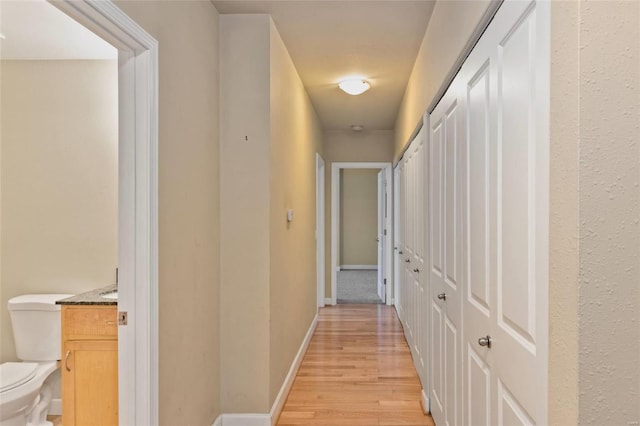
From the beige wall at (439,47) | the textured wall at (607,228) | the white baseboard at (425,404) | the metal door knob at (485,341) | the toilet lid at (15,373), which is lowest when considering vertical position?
the white baseboard at (425,404)

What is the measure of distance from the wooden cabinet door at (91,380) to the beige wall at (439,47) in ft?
7.09

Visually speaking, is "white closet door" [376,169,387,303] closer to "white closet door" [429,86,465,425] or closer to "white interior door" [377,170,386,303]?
"white interior door" [377,170,386,303]

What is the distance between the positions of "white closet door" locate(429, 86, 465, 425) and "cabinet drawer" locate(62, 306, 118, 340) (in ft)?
5.51

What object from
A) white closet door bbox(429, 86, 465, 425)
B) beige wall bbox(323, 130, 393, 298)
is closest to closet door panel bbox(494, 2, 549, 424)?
white closet door bbox(429, 86, 465, 425)

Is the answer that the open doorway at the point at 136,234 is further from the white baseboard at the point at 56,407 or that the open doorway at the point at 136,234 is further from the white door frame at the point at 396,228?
the white door frame at the point at 396,228

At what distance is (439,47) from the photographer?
2242 millimetres

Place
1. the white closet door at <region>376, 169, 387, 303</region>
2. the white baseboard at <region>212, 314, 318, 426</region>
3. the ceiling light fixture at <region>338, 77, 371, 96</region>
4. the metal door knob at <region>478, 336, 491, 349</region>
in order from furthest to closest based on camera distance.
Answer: the white closet door at <region>376, 169, 387, 303</region>, the ceiling light fixture at <region>338, 77, 371, 96</region>, the white baseboard at <region>212, 314, 318, 426</region>, the metal door knob at <region>478, 336, 491, 349</region>

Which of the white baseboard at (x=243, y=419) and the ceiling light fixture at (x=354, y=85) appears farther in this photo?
the ceiling light fixture at (x=354, y=85)

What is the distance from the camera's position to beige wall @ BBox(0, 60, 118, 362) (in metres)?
2.69

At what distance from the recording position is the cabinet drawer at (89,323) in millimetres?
2062

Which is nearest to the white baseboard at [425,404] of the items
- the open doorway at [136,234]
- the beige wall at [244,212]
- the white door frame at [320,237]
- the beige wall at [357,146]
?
the beige wall at [244,212]

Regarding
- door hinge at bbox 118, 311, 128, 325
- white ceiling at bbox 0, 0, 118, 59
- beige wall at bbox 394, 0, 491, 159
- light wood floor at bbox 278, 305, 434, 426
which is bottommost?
light wood floor at bbox 278, 305, 434, 426

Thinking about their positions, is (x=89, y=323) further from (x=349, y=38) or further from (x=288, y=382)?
(x=349, y=38)

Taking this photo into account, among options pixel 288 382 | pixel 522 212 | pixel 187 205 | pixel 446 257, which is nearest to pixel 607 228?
pixel 522 212
